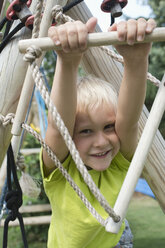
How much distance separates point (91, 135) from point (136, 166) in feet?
1.11

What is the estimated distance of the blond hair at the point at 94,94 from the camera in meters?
1.09

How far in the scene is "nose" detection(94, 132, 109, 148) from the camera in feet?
3.55

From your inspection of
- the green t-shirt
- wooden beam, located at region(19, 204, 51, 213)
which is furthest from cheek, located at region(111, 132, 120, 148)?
wooden beam, located at region(19, 204, 51, 213)

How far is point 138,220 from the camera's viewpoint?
14.1 feet

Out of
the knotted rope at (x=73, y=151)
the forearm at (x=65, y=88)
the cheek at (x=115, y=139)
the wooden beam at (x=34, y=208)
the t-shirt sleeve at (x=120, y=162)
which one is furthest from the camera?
the wooden beam at (x=34, y=208)

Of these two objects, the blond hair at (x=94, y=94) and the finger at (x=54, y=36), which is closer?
the finger at (x=54, y=36)

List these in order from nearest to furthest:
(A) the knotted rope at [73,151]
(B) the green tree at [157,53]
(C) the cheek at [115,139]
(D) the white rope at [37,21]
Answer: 1. (A) the knotted rope at [73,151]
2. (D) the white rope at [37,21]
3. (C) the cheek at [115,139]
4. (B) the green tree at [157,53]

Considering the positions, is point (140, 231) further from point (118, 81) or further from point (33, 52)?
point (33, 52)

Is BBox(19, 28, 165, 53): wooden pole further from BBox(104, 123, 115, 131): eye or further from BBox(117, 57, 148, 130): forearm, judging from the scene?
BBox(104, 123, 115, 131): eye

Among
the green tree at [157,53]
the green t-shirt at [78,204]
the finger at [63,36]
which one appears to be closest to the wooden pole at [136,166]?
the finger at [63,36]

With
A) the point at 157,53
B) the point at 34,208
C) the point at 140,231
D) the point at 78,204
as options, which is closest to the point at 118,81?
the point at 78,204

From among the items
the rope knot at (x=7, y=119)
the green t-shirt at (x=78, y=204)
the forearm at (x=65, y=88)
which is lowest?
the green t-shirt at (x=78, y=204)

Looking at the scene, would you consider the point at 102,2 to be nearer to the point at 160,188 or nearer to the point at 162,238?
the point at 160,188

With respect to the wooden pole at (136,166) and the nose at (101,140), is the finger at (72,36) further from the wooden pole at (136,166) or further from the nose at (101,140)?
the nose at (101,140)
